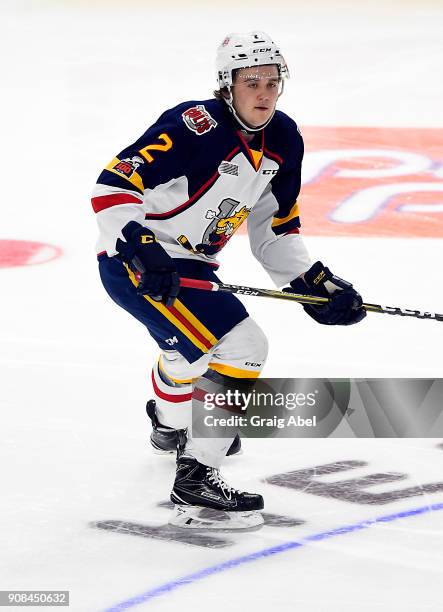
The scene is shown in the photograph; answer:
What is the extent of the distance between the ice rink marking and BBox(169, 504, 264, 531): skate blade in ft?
0.50

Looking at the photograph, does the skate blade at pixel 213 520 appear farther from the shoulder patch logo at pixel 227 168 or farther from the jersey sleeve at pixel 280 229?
the shoulder patch logo at pixel 227 168

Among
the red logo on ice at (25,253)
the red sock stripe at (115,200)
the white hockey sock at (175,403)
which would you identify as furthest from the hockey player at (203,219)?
the red logo on ice at (25,253)

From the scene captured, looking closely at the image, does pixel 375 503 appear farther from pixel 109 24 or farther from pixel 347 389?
pixel 109 24

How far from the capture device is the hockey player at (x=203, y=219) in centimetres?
316

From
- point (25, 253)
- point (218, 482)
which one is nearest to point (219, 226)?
point (218, 482)

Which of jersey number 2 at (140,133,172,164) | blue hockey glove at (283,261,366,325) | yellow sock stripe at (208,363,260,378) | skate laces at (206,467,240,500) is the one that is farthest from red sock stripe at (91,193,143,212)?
skate laces at (206,467,240,500)

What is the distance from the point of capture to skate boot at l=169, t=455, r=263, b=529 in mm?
3188

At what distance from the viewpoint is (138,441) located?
377cm

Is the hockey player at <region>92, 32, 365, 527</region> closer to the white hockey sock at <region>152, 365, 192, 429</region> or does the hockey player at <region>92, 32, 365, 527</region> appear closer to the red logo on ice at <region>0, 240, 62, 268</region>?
the white hockey sock at <region>152, 365, 192, 429</region>

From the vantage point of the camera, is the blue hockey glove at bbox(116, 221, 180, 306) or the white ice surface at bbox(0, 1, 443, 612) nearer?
the white ice surface at bbox(0, 1, 443, 612)

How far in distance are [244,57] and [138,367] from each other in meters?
1.39

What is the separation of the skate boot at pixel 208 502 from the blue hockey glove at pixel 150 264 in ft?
1.54

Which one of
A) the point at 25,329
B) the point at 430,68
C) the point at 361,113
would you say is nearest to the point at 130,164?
the point at 25,329

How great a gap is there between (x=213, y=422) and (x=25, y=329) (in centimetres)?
147
